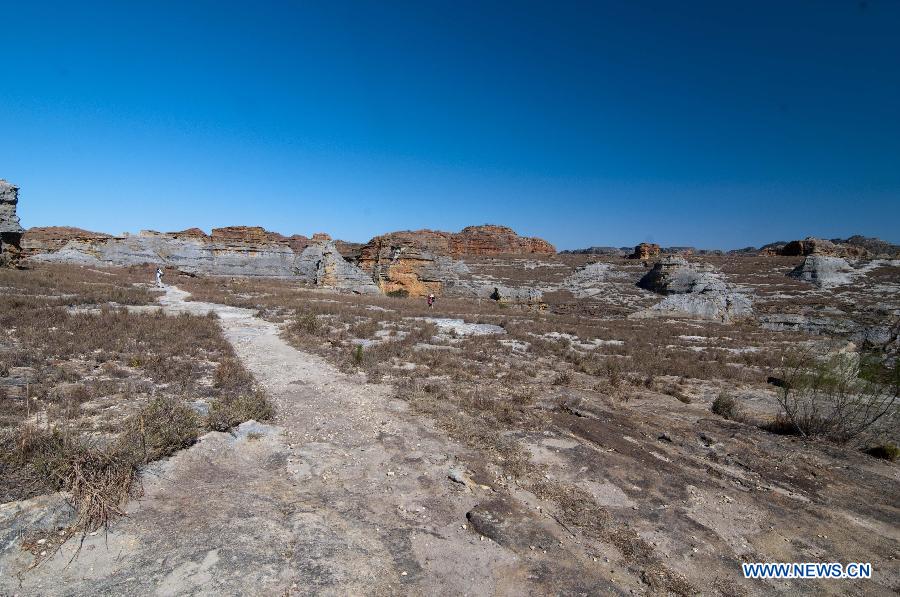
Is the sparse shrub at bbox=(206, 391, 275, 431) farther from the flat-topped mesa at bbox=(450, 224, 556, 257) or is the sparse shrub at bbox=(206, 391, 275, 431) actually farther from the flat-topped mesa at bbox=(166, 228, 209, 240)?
the flat-topped mesa at bbox=(450, 224, 556, 257)

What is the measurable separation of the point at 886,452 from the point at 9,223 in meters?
42.1

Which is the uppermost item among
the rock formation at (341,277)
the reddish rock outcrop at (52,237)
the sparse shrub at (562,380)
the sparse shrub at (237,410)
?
the reddish rock outcrop at (52,237)

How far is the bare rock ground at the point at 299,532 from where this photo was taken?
10.3 ft

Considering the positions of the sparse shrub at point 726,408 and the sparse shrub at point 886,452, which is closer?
the sparse shrub at point 886,452

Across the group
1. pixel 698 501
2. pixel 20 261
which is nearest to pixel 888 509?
pixel 698 501

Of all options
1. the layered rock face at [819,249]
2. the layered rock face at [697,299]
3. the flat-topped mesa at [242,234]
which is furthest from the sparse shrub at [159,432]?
the layered rock face at [819,249]

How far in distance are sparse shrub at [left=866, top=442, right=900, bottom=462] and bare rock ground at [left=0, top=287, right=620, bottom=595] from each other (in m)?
7.06

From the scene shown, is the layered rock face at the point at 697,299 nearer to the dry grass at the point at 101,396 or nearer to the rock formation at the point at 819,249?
the rock formation at the point at 819,249

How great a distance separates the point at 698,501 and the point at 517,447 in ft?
8.11

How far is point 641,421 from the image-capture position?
322 inches

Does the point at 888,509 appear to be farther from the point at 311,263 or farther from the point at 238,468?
the point at 311,263

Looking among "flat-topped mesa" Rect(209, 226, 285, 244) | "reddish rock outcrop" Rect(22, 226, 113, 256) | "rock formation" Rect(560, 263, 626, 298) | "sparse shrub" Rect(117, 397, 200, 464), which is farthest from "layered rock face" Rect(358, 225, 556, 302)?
"reddish rock outcrop" Rect(22, 226, 113, 256)

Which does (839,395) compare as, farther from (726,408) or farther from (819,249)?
(819,249)

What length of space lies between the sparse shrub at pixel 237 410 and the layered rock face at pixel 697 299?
28905mm
